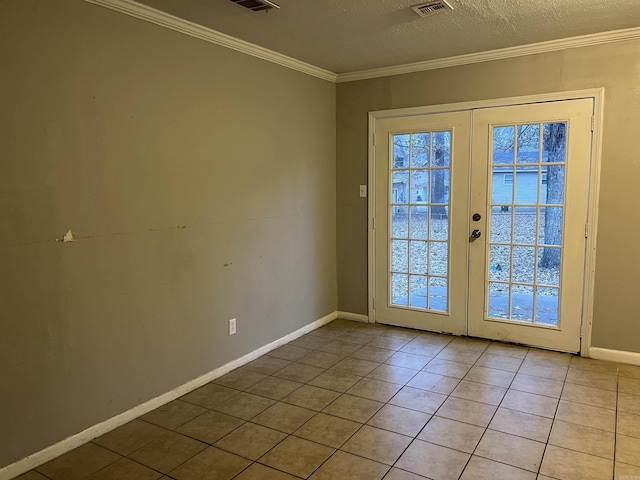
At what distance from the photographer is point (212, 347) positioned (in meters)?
3.31

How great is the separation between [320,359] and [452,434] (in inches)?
52.5

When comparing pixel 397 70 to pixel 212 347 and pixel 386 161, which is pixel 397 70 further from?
pixel 212 347

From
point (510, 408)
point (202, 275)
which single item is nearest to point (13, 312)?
point (202, 275)

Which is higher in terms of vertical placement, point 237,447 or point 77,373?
point 77,373

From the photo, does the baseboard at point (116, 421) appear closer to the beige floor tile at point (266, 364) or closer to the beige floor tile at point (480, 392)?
the beige floor tile at point (266, 364)

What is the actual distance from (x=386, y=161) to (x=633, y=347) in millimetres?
2418

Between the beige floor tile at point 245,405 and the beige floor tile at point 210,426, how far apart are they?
0.05 meters

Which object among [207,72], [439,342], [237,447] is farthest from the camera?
[439,342]

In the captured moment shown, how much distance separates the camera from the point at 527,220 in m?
3.73

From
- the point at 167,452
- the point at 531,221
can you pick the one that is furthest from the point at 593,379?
the point at 167,452

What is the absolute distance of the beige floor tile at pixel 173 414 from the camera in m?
2.71

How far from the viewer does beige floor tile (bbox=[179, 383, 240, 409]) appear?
2.96 metres

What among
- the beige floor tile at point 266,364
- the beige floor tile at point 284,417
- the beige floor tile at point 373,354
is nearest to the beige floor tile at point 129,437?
the beige floor tile at point 284,417

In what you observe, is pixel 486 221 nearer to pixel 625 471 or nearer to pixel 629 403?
pixel 629 403
